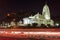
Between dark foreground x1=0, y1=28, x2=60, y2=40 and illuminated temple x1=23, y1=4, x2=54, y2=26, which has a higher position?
illuminated temple x1=23, y1=4, x2=54, y2=26

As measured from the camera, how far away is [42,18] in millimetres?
880

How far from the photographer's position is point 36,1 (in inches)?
35.9

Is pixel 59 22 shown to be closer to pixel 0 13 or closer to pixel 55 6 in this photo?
pixel 55 6

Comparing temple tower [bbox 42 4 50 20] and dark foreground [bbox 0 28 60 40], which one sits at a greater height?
temple tower [bbox 42 4 50 20]

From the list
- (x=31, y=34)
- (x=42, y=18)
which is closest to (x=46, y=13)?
(x=42, y=18)

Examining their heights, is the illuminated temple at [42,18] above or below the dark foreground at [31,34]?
above

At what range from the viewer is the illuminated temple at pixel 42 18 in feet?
2.86

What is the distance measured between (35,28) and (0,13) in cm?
23

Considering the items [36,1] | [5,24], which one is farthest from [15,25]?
[36,1]

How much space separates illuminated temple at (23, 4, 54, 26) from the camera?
0.87 meters

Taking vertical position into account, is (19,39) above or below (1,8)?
below

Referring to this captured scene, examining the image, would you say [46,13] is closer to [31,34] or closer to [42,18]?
[42,18]

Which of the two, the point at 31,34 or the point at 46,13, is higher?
the point at 46,13

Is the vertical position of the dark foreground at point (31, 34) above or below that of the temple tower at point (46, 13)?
below
